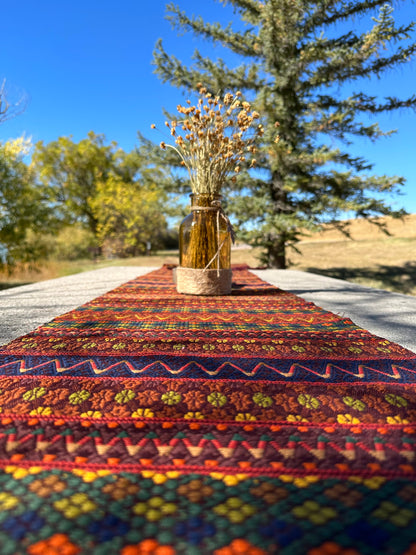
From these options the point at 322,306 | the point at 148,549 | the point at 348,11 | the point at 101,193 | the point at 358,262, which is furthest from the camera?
the point at 101,193

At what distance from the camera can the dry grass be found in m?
6.23

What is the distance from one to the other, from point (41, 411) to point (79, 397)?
0.23ft

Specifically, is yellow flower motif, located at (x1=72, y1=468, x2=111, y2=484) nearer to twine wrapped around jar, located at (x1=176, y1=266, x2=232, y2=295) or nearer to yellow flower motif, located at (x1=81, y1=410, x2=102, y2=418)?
yellow flower motif, located at (x1=81, y1=410, x2=102, y2=418)

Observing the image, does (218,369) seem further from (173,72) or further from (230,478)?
(173,72)

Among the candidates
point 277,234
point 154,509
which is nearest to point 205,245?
point 154,509

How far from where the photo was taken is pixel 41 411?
0.61 metres

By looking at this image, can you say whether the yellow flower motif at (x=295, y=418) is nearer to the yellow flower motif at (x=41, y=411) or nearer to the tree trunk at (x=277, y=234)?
the yellow flower motif at (x=41, y=411)

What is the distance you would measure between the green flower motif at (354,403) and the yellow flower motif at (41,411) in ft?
1.77

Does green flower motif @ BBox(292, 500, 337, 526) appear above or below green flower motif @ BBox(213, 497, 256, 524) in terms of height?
below

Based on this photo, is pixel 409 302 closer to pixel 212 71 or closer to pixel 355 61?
pixel 355 61

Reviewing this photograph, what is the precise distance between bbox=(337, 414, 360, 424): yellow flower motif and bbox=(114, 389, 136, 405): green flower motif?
0.38 metres

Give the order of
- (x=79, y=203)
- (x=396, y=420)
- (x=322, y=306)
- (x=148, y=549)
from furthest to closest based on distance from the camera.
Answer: (x=79, y=203) < (x=322, y=306) < (x=396, y=420) < (x=148, y=549)

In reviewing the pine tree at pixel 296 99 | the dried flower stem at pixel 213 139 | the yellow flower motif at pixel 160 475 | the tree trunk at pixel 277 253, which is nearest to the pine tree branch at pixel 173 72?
the pine tree at pixel 296 99


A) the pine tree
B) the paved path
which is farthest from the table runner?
the pine tree
